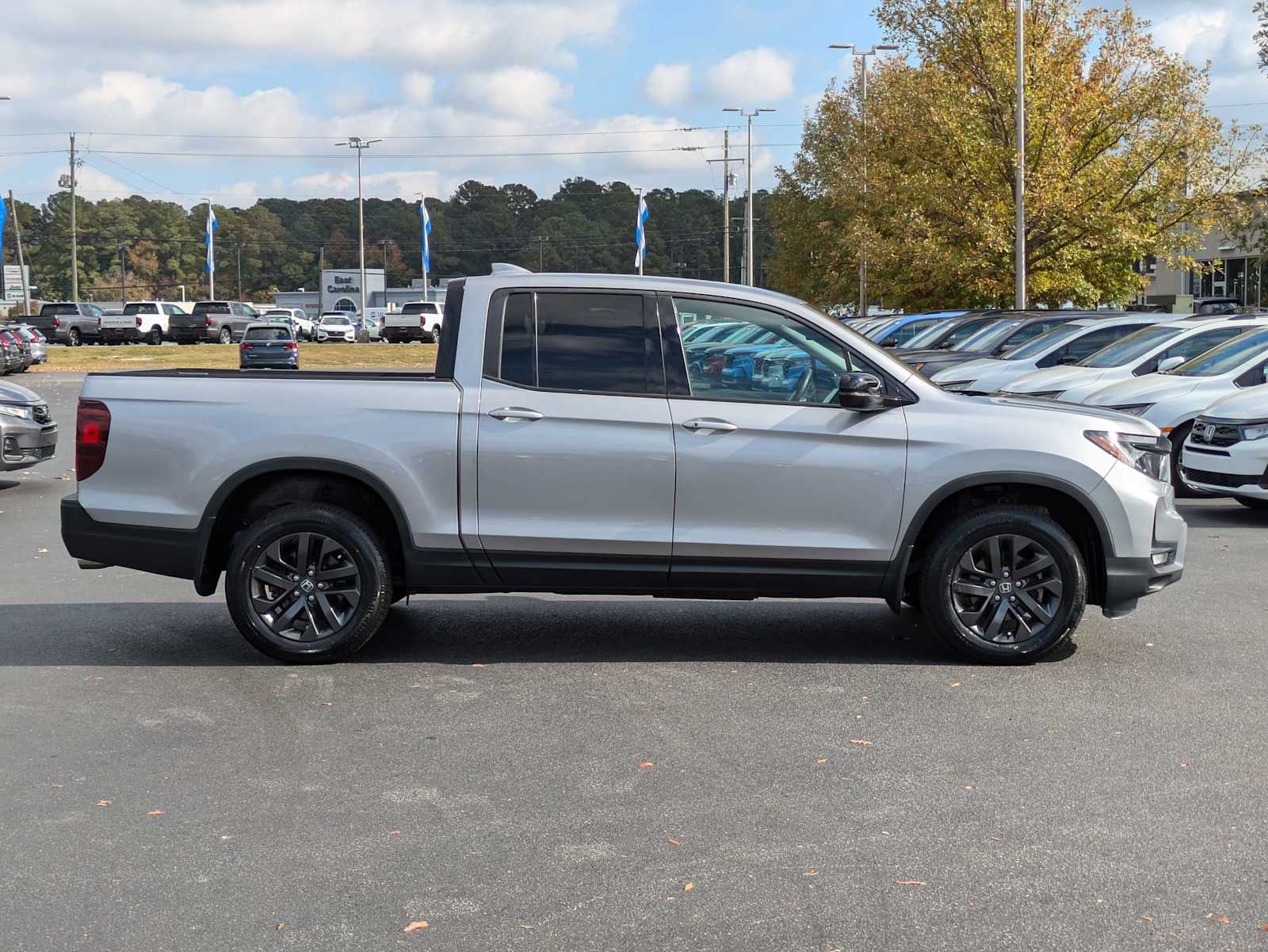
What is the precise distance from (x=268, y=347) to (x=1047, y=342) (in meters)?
29.4

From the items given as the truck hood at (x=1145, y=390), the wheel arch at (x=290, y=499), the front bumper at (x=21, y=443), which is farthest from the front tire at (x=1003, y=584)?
the front bumper at (x=21, y=443)

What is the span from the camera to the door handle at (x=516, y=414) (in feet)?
23.3

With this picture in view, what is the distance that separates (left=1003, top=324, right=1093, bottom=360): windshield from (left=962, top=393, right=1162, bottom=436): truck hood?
1288 cm

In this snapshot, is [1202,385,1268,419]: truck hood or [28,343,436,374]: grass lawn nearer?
[1202,385,1268,419]: truck hood

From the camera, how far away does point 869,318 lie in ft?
124

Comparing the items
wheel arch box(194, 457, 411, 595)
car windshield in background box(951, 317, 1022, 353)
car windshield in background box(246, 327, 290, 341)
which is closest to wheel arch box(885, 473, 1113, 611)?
wheel arch box(194, 457, 411, 595)

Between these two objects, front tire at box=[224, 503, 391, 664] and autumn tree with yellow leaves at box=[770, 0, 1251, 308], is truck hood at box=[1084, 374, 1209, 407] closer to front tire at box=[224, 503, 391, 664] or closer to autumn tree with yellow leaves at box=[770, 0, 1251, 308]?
front tire at box=[224, 503, 391, 664]

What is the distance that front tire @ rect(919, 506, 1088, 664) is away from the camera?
726 cm

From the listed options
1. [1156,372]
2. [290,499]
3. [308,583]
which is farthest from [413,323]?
[308,583]

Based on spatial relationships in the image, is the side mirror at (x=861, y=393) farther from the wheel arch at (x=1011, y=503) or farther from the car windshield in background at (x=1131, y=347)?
the car windshield in background at (x=1131, y=347)

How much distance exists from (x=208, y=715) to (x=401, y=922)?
254 cm

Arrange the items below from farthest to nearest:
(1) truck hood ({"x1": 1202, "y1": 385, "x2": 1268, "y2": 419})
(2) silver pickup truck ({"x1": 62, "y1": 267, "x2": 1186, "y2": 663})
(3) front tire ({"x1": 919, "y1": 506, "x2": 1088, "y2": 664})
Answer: (1) truck hood ({"x1": 1202, "y1": 385, "x2": 1268, "y2": 419}) → (3) front tire ({"x1": 919, "y1": 506, "x2": 1088, "y2": 664}) → (2) silver pickup truck ({"x1": 62, "y1": 267, "x2": 1186, "y2": 663})

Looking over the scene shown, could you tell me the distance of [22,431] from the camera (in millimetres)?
14016

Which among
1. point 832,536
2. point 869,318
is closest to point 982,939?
point 832,536
